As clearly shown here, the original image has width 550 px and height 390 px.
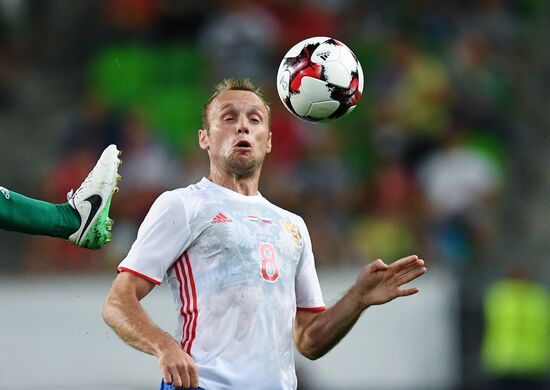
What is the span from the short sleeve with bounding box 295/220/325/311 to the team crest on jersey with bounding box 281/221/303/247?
0.14ft

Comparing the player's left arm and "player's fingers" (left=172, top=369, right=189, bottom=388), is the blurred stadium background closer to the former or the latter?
the player's left arm

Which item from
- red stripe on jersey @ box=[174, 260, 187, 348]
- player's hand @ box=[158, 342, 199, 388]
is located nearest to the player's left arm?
red stripe on jersey @ box=[174, 260, 187, 348]

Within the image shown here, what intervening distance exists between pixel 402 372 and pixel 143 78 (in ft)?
16.4

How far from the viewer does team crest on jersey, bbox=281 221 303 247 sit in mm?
6099

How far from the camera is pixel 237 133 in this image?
19.9 feet

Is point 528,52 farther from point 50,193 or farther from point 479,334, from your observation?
point 50,193

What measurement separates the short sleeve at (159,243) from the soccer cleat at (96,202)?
44 centimetres

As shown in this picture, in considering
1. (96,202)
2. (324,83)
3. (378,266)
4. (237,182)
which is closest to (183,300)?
(237,182)

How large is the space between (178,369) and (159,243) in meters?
0.72

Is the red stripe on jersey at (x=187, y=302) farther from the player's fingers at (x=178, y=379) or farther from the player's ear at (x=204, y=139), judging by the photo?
the player's ear at (x=204, y=139)

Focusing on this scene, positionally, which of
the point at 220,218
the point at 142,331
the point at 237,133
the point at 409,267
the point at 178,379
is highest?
the point at 237,133

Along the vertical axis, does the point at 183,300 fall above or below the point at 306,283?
below

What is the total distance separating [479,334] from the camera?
12.1 meters

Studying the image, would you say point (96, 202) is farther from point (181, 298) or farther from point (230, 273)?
point (230, 273)
